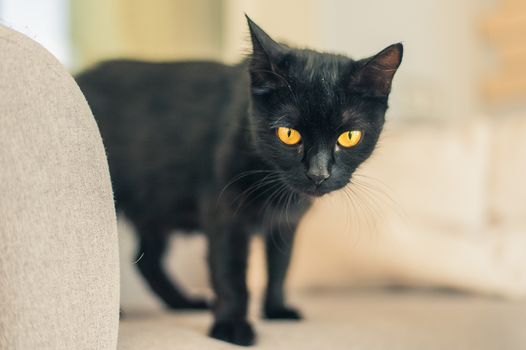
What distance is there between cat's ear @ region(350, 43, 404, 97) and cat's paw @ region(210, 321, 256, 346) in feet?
1.33

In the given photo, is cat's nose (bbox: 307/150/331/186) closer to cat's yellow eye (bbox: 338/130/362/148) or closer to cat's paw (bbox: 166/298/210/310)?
cat's yellow eye (bbox: 338/130/362/148)

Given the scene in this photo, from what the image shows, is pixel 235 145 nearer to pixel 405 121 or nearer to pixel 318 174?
pixel 318 174

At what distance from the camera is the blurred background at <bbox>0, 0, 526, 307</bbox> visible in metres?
1.41

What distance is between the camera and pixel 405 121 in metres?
2.07

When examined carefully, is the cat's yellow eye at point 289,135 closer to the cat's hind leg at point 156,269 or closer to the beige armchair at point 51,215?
the beige armchair at point 51,215

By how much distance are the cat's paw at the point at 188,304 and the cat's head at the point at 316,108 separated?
0.47 meters

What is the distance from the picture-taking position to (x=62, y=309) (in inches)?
24.2

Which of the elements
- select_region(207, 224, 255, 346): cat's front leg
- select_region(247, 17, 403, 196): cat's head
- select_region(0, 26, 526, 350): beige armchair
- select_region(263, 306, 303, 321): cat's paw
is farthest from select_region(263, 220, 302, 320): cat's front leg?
select_region(0, 26, 526, 350): beige armchair

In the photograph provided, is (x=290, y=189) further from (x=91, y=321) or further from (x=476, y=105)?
(x=476, y=105)

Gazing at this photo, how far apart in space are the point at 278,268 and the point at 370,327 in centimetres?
23

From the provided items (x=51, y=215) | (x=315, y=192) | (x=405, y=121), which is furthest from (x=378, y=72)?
(x=405, y=121)

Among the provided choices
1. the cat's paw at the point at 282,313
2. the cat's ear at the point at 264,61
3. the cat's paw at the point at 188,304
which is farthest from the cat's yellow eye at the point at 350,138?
the cat's paw at the point at 188,304

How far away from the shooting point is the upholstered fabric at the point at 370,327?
33.6 inches

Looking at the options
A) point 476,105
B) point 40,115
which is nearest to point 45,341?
point 40,115
